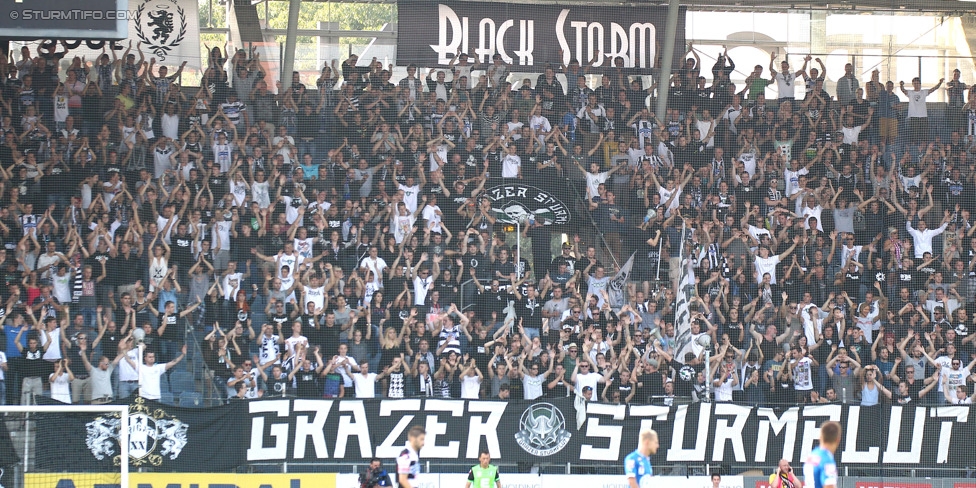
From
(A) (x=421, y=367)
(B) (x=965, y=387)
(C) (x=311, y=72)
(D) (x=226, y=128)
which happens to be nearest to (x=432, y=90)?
(C) (x=311, y=72)

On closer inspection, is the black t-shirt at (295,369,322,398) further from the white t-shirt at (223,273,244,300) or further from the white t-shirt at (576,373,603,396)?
the white t-shirt at (576,373,603,396)

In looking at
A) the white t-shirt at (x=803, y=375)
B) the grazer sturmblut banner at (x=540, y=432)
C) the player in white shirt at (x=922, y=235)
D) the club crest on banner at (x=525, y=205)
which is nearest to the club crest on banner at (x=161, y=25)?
the club crest on banner at (x=525, y=205)

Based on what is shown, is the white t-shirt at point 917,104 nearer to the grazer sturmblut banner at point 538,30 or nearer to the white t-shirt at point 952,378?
the grazer sturmblut banner at point 538,30

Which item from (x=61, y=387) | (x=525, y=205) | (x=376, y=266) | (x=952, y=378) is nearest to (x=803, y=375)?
(x=952, y=378)

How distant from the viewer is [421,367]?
19.0m

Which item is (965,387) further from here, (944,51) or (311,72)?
(311,72)

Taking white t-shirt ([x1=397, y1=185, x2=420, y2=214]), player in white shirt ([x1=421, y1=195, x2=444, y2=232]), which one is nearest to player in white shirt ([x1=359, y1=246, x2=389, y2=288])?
player in white shirt ([x1=421, y1=195, x2=444, y2=232])

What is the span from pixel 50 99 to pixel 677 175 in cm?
1185

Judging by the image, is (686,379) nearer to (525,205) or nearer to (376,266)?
(525,205)

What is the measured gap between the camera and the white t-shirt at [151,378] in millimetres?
18281

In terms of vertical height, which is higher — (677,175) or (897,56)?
(897,56)

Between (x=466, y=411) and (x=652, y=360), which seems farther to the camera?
(x=652, y=360)

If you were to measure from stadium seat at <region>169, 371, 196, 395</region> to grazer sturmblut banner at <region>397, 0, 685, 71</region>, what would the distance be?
9.84 m

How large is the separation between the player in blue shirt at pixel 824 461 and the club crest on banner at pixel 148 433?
387 inches
